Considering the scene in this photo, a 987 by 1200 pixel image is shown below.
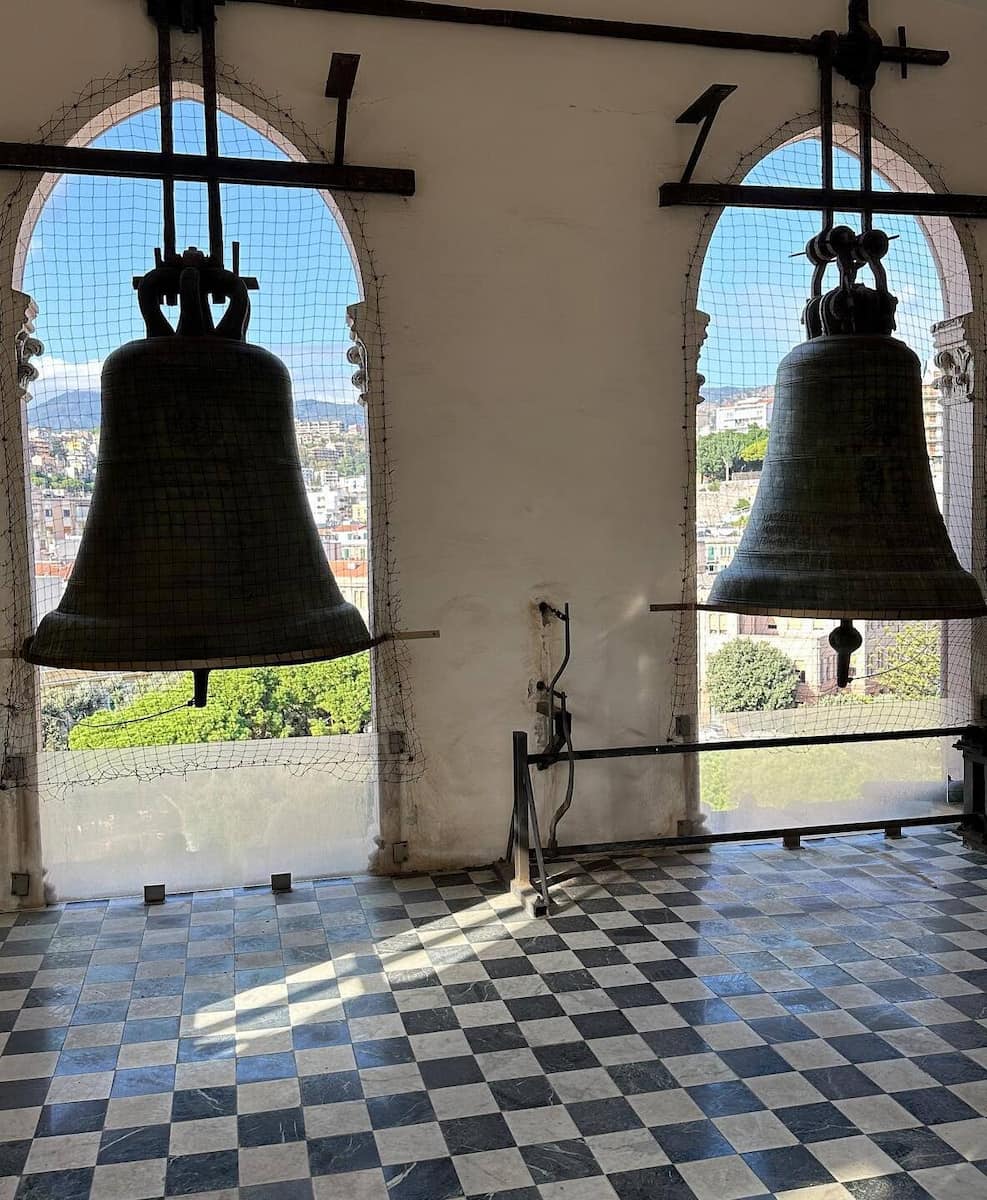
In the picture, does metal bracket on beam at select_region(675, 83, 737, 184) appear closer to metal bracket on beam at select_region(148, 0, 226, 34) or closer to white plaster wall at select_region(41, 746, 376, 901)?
metal bracket on beam at select_region(148, 0, 226, 34)

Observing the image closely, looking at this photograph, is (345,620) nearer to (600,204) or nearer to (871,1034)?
(871,1034)

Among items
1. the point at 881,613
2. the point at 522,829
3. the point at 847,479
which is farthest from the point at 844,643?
the point at 522,829

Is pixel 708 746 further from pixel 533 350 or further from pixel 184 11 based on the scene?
pixel 184 11

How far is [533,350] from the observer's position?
16.1 feet

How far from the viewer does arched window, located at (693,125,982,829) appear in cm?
533

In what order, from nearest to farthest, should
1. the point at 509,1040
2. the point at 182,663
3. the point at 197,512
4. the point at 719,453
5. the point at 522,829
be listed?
the point at 182,663, the point at 197,512, the point at 509,1040, the point at 522,829, the point at 719,453

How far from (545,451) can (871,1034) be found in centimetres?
264

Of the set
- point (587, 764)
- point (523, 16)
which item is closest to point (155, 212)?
point (523, 16)

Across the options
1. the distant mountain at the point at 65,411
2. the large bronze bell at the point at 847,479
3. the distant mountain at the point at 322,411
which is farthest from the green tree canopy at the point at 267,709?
the large bronze bell at the point at 847,479

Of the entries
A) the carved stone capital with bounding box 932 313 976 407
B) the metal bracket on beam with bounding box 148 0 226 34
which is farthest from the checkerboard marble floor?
the metal bracket on beam with bounding box 148 0 226 34

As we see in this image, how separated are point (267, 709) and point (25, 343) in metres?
3.64

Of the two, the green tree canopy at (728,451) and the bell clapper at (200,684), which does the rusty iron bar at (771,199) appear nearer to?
the green tree canopy at (728,451)

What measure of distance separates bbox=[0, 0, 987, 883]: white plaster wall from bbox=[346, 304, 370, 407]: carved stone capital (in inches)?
4.8

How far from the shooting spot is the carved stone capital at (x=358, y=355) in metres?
4.72
